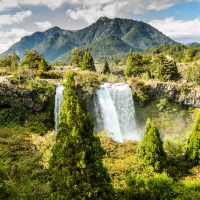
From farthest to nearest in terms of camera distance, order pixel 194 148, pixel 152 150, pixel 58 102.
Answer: pixel 58 102, pixel 194 148, pixel 152 150

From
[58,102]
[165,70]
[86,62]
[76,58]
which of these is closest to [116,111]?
[58,102]

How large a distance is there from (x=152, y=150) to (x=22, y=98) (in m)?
14.2

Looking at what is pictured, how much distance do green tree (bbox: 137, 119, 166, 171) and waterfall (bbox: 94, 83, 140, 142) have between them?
10.5 m

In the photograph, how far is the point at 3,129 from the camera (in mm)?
17938

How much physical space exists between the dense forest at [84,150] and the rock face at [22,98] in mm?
88

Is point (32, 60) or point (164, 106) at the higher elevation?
point (32, 60)

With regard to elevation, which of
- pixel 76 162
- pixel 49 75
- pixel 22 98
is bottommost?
pixel 76 162

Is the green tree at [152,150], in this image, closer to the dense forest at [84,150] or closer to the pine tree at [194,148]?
the dense forest at [84,150]

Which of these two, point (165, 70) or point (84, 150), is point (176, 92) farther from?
point (84, 150)

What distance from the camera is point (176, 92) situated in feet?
97.8

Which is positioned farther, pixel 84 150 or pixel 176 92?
pixel 176 92

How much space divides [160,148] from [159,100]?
18.2 m

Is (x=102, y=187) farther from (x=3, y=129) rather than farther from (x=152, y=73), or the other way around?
(x=152, y=73)

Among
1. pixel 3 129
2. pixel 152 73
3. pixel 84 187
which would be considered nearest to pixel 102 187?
pixel 84 187
